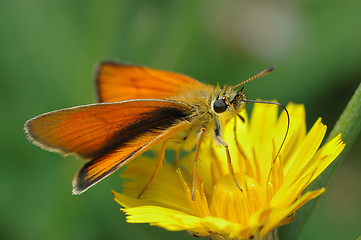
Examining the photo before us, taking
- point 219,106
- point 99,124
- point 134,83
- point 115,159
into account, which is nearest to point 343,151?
point 219,106

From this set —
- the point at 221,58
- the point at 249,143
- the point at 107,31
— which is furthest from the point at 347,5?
the point at 249,143

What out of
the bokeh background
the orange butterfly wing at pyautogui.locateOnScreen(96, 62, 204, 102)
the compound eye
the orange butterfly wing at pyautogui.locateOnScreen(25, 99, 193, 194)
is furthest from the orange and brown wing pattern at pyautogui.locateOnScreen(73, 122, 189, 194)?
the bokeh background

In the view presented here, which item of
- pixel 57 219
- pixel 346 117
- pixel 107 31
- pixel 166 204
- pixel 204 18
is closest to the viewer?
pixel 346 117

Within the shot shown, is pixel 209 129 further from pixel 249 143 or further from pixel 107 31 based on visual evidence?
pixel 107 31

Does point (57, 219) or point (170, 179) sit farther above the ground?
point (170, 179)

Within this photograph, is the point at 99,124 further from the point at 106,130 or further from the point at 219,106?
the point at 219,106

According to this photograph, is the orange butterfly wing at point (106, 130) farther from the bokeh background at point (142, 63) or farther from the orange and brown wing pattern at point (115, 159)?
the bokeh background at point (142, 63)

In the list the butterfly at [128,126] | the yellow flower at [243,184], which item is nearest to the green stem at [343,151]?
the yellow flower at [243,184]
